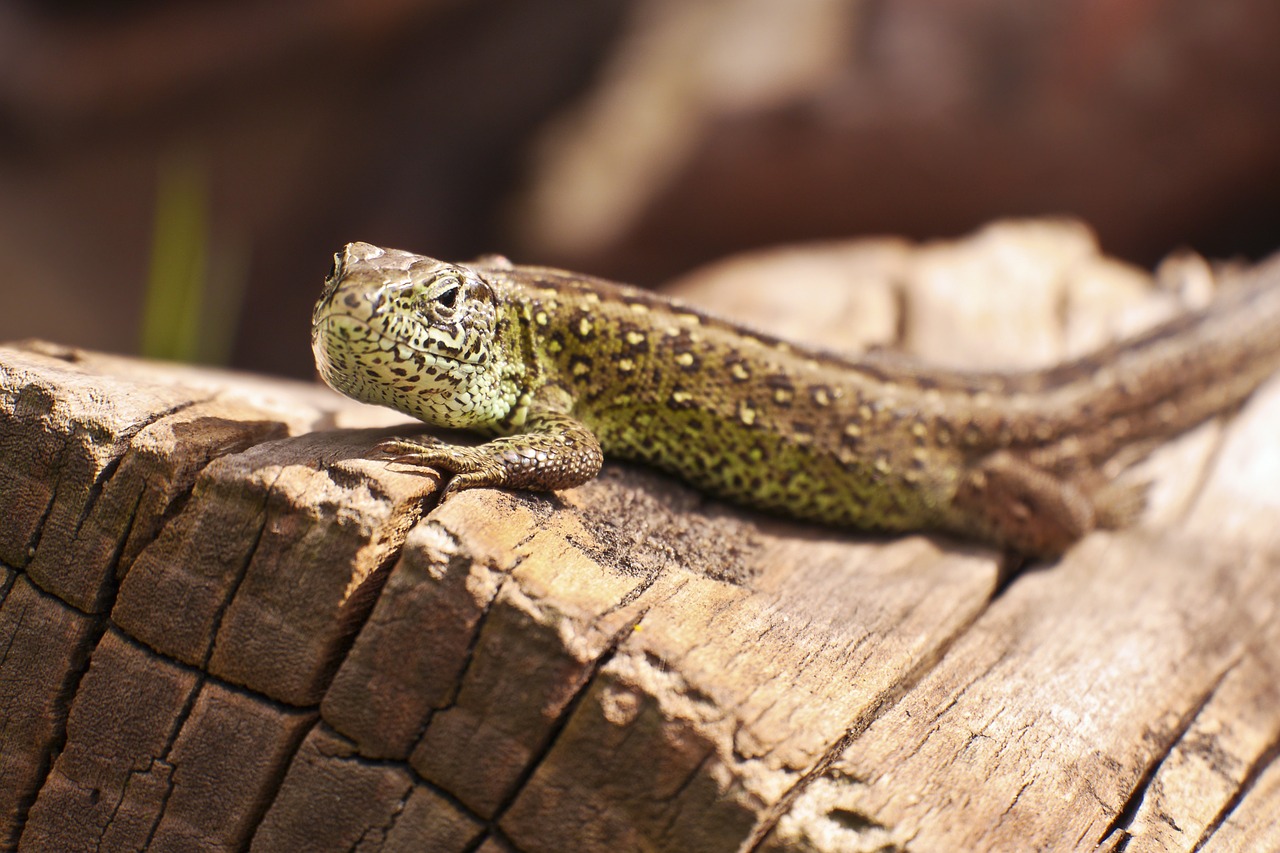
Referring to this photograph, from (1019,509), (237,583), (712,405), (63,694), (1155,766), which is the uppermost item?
(1019,509)

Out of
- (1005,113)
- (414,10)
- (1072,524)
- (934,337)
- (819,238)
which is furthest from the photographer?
(414,10)

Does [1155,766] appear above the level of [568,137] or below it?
below

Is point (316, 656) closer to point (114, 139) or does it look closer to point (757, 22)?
point (757, 22)

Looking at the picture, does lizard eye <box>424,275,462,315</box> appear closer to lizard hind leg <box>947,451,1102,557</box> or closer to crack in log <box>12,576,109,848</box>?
crack in log <box>12,576,109,848</box>

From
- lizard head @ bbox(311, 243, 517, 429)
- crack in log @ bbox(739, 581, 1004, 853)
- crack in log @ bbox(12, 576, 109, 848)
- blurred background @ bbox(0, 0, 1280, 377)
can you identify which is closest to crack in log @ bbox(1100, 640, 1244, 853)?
crack in log @ bbox(739, 581, 1004, 853)

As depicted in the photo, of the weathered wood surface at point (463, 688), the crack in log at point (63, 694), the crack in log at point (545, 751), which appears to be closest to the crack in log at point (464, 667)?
the weathered wood surface at point (463, 688)

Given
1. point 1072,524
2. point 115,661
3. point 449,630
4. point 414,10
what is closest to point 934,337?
point 1072,524

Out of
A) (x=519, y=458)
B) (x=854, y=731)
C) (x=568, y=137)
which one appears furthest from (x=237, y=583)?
(x=568, y=137)

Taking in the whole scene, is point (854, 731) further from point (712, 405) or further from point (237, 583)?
point (237, 583)
